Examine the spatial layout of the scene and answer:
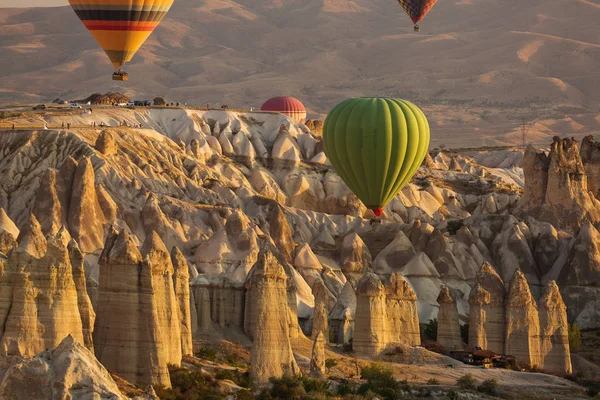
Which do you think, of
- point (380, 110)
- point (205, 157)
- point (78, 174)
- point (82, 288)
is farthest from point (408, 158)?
point (82, 288)

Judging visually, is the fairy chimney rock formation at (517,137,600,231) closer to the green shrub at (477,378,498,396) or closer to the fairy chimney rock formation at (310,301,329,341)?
the fairy chimney rock formation at (310,301,329,341)

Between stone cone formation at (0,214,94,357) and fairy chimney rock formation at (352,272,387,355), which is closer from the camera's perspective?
stone cone formation at (0,214,94,357)

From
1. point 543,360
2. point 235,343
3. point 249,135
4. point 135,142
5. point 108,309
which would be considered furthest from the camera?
point 249,135

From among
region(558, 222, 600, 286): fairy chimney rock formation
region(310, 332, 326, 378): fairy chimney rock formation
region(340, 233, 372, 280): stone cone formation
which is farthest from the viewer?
region(558, 222, 600, 286): fairy chimney rock formation

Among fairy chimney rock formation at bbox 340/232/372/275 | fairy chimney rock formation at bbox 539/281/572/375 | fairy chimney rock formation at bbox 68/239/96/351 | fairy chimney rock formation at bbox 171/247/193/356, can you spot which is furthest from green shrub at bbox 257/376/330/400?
fairy chimney rock formation at bbox 340/232/372/275

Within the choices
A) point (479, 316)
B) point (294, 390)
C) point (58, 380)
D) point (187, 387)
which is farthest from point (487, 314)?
point (58, 380)

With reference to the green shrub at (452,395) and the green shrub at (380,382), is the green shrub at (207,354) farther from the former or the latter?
the green shrub at (452,395)

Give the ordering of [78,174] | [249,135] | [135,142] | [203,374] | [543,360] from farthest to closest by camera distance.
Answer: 1. [249,135]
2. [135,142]
3. [78,174]
4. [543,360]
5. [203,374]

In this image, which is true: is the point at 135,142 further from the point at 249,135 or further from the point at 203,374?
the point at 203,374
